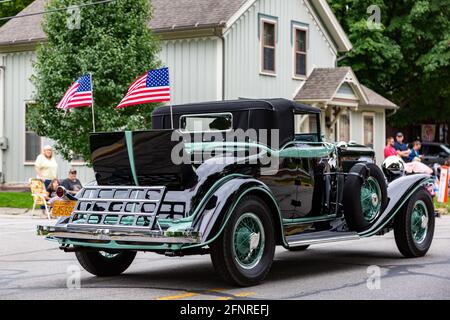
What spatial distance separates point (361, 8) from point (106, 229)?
95.6 ft

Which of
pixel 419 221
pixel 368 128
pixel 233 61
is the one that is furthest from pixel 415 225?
pixel 368 128

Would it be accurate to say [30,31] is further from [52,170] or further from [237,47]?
[52,170]

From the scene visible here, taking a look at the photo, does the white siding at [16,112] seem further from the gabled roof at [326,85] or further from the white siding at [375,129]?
the white siding at [375,129]

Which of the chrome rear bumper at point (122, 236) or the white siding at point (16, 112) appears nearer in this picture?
the chrome rear bumper at point (122, 236)

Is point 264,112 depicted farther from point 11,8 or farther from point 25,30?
point 11,8

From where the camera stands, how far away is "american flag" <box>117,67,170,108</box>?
1230cm

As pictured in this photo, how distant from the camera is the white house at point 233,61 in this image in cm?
2583

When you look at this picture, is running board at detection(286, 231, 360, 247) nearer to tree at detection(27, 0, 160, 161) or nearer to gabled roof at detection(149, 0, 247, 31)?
tree at detection(27, 0, 160, 161)

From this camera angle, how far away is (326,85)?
28.7 m

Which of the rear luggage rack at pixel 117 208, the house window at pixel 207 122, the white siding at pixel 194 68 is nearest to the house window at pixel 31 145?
the white siding at pixel 194 68

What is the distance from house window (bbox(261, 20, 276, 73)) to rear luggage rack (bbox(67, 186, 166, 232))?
19.0 meters

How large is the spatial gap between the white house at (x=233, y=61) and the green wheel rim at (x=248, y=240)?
16.9m

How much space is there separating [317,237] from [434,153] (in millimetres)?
28788
